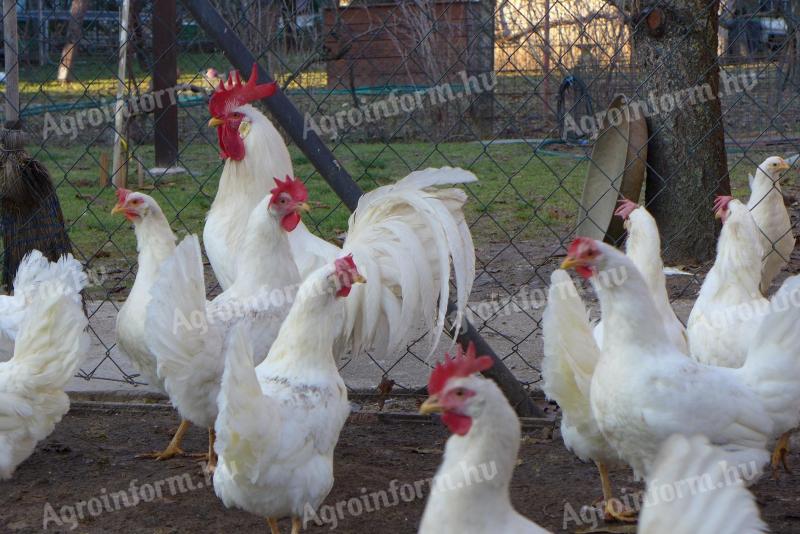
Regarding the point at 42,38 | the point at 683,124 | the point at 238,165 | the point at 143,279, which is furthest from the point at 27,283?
the point at 42,38

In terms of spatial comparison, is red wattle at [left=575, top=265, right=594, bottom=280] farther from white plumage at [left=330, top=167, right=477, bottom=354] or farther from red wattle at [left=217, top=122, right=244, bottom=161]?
red wattle at [left=217, top=122, right=244, bottom=161]

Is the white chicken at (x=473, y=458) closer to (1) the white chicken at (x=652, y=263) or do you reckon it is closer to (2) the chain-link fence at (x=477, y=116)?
(1) the white chicken at (x=652, y=263)

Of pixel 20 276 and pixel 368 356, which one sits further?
pixel 368 356

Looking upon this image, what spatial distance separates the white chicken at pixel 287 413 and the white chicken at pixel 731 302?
156 centimetres

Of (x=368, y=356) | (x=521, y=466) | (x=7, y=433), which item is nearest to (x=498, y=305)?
(x=368, y=356)

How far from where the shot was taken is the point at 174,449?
3.92 metres

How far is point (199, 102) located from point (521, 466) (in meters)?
9.19

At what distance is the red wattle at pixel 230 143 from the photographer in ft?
14.7

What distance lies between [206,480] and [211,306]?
0.67 m

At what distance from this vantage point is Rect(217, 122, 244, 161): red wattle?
4484 millimetres

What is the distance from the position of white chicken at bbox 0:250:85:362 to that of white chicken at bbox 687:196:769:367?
252 cm

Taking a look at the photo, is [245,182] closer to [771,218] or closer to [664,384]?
[664,384]

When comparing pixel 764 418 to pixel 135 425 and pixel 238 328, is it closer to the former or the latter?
pixel 238 328

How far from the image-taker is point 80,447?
3.92 meters
